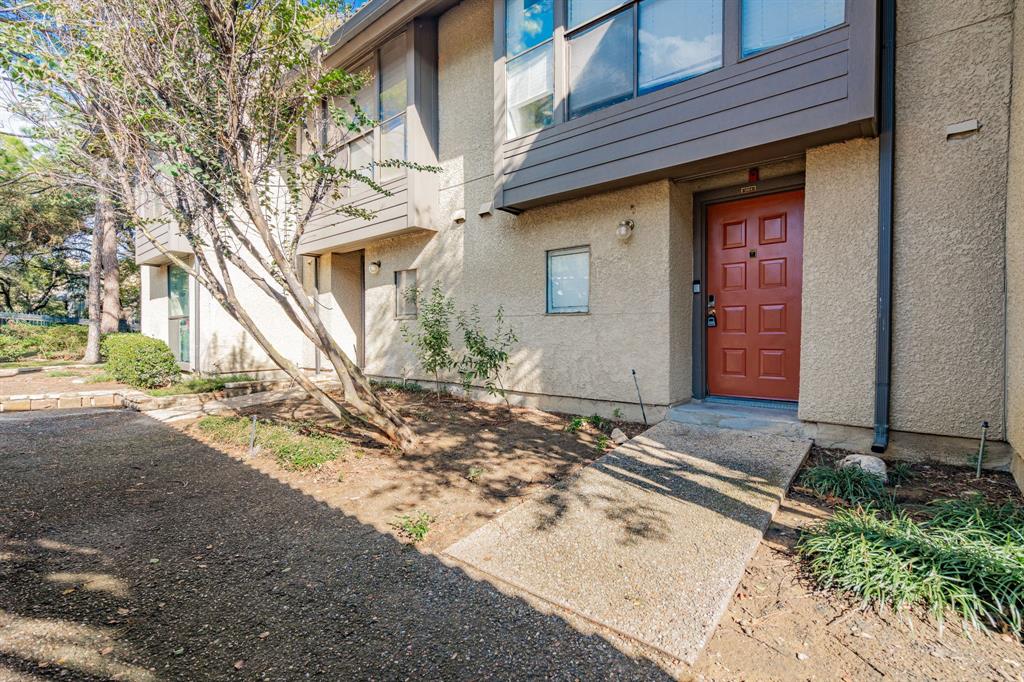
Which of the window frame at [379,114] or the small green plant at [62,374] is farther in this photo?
the small green plant at [62,374]

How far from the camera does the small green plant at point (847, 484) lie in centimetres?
312

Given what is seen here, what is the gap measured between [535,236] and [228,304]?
3.62 meters

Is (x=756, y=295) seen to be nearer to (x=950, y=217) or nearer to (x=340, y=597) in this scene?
(x=950, y=217)

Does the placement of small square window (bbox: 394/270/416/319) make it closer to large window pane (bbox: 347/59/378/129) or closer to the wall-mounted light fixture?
large window pane (bbox: 347/59/378/129)

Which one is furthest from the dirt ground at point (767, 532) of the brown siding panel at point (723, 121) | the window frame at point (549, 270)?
the brown siding panel at point (723, 121)

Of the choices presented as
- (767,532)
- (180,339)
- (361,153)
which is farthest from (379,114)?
(767,532)

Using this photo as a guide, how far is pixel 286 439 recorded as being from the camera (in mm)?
4824

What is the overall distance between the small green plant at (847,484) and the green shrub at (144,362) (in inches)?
380

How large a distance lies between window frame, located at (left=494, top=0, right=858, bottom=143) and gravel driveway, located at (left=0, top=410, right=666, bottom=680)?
15.4ft

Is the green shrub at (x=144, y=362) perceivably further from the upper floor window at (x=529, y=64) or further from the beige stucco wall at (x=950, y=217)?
the beige stucco wall at (x=950, y=217)

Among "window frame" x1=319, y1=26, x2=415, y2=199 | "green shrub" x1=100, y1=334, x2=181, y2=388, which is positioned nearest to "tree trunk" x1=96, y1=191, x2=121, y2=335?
"green shrub" x1=100, y1=334, x2=181, y2=388

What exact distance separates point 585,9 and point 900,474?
18.1 ft

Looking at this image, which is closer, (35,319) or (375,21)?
(375,21)

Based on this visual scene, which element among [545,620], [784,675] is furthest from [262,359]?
[784,675]
